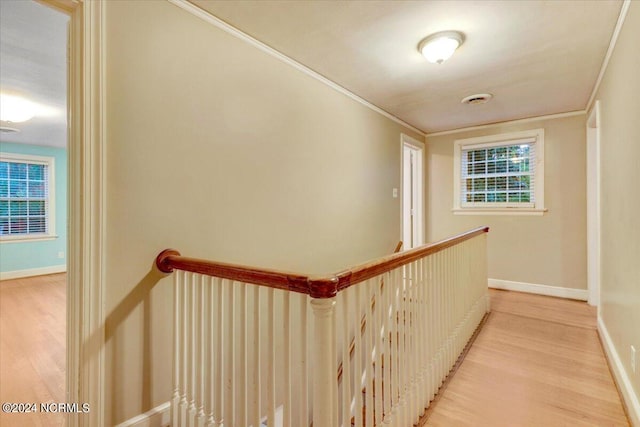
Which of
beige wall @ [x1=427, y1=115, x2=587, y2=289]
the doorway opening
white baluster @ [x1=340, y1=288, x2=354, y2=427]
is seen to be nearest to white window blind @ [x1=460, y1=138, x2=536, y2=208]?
beige wall @ [x1=427, y1=115, x2=587, y2=289]

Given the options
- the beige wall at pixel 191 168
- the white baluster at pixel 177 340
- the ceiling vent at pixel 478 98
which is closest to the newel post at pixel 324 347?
the white baluster at pixel 177 340

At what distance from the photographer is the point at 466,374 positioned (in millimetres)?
2152

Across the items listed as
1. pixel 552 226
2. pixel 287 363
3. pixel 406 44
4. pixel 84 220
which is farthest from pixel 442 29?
pixel 552 226

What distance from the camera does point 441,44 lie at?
2.10 meters

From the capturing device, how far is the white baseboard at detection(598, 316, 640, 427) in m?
1.58

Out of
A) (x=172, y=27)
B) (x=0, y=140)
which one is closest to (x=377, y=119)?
(x=172, y=27)

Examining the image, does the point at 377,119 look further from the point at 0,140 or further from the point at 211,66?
the point at 0,140

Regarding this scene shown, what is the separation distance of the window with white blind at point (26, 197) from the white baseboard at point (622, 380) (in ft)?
26.2

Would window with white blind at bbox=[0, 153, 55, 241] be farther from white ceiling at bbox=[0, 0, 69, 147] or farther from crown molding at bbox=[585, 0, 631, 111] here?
crown molding at bbox=[585, 0, 631, 111]

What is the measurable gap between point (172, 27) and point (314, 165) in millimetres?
1429

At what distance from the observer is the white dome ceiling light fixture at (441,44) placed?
2.07m

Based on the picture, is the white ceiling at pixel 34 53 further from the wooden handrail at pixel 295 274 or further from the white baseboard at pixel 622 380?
the white baseboard at pixel 622 380

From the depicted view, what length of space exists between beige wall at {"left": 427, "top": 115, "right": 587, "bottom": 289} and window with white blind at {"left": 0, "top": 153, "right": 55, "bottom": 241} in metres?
7.46

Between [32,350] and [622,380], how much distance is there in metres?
4.38
